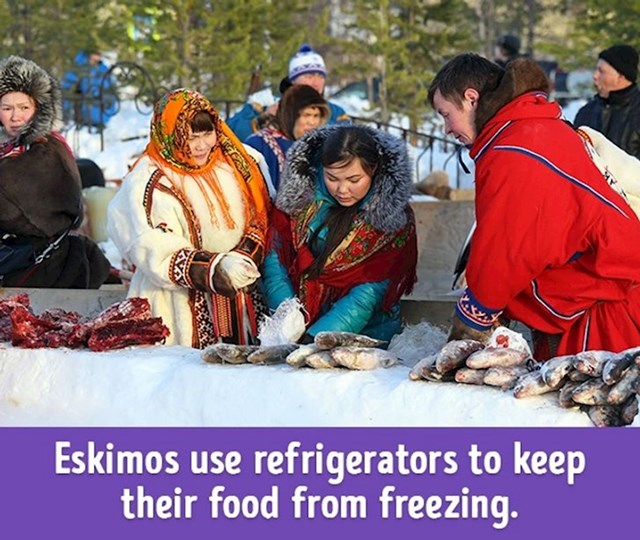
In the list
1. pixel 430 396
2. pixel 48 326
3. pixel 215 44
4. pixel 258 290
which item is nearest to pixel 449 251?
pixel 258 290

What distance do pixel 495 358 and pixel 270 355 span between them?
2.64ft

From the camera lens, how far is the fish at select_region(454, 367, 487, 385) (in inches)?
153

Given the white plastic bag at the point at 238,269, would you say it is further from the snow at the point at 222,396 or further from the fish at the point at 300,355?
the fish at the point at 300,355

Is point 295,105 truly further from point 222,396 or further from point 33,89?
point 222,396

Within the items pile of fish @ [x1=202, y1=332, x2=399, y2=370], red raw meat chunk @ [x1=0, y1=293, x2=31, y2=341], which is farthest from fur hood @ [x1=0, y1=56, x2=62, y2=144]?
pile of fish @ [x1=202, y1=332, x2=399, y2=370]

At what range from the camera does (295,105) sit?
637cm

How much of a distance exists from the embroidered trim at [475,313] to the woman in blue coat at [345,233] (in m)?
0.90

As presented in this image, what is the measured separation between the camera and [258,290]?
535cm

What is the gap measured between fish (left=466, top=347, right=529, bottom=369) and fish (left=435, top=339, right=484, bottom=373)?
3 cm

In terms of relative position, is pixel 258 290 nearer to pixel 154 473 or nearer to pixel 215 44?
pixel 154 473

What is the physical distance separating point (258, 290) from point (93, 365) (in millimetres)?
937

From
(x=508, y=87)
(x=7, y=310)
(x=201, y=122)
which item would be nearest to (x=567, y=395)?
(x=508, y=87)

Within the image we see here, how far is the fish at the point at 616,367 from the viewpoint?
3631mm

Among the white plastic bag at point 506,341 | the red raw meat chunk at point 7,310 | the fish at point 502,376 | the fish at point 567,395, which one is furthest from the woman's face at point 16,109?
the fish at point 567,395
